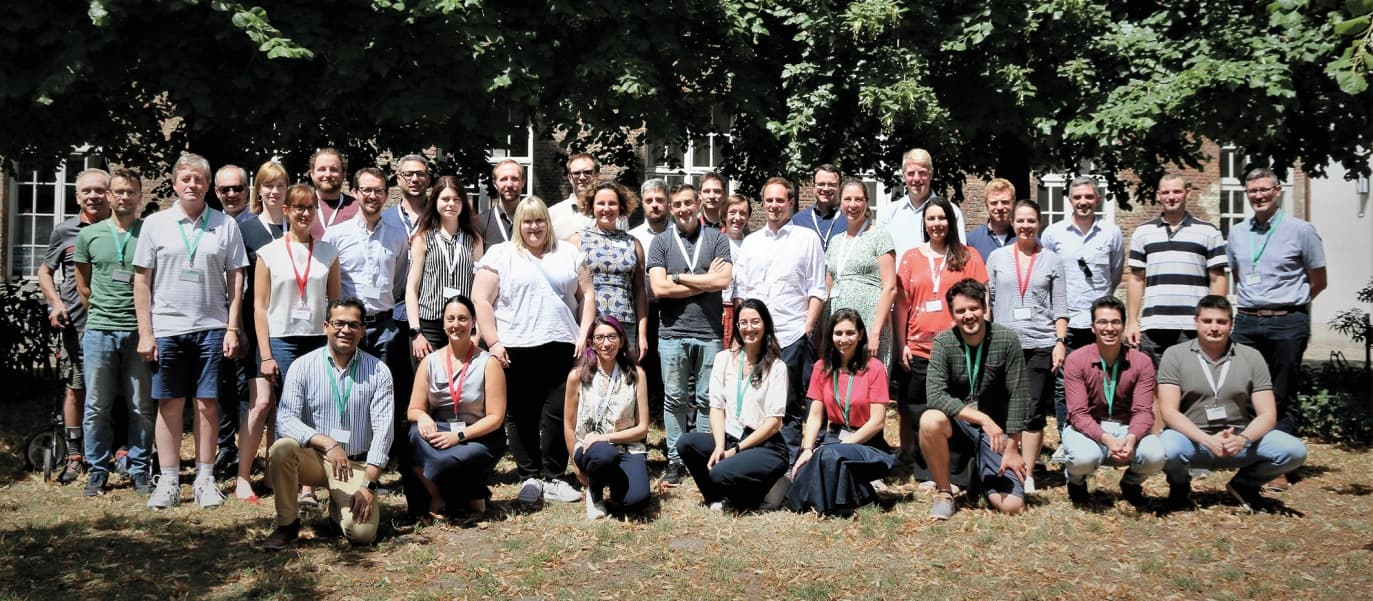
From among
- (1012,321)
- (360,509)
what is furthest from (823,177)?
(360,509)

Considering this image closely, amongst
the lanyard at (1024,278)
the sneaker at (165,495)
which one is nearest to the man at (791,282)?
the lanyard at (1024,278)

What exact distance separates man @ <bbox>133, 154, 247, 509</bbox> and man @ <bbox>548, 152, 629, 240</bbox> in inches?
83.0

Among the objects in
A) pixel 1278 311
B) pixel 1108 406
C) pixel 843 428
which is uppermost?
pixel 1278 311

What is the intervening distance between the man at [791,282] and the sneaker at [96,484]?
413 centimetres

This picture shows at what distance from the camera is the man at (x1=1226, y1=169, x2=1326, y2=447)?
752cm

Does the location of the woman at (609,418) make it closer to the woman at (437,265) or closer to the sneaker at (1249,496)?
the woman at (437,265)

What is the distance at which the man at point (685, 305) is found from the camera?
23.3 feet

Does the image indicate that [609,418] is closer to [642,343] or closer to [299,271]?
[642,343]

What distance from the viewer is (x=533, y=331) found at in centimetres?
680

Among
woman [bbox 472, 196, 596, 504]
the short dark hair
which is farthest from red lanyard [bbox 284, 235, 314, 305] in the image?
the short dark hair

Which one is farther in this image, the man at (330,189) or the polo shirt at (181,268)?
the man at (330,189)

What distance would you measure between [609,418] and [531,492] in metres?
0.71

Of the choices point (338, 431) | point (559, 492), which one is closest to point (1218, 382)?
point (559, 492)

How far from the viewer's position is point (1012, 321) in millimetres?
7215
